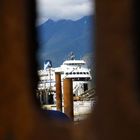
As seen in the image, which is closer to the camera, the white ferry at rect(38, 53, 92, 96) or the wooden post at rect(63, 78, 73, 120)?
the white ferry at rect(38, 53, 92, 96)

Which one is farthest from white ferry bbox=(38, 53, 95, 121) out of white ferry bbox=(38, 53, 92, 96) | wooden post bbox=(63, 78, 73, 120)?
wooden post bbox=(63, 78, 73, 120)

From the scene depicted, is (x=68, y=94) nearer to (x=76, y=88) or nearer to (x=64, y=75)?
(x=64, y=75)

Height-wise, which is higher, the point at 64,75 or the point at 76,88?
the point at 64,75

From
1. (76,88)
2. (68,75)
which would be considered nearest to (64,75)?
(68,75)

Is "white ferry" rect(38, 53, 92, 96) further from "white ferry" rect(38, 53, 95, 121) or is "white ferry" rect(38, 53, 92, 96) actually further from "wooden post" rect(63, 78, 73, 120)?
"wooden post" rect(63, 78, 73, 120)

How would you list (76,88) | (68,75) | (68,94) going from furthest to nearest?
(76,88) < (68,75) < (68,94)

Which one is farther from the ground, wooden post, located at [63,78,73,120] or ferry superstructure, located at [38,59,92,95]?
ferry superstructure, located at [38,59,92,95]

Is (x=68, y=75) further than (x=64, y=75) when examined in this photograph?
Yes
